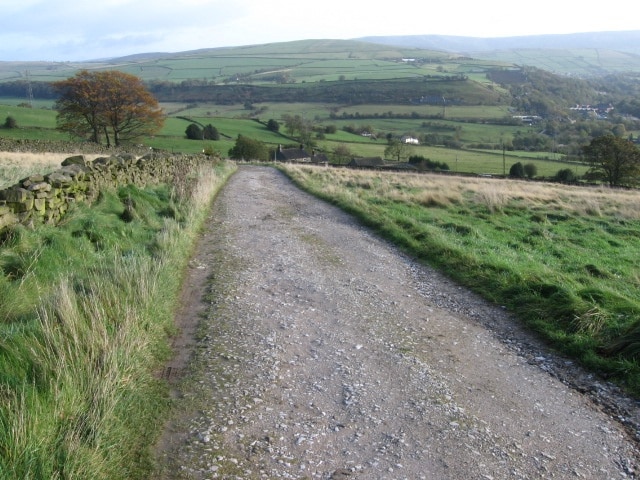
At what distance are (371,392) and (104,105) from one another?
48.3 metres

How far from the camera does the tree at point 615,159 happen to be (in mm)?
49969

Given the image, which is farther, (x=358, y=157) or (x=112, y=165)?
(x=358, y=157)

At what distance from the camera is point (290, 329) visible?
5918 mm

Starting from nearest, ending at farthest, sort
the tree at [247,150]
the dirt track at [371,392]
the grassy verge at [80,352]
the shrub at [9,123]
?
1. the grassy verge at [80,352]
2. the dirt track at [371,392]
3. the shrub at [9,123]
4. the tree at [247,150]

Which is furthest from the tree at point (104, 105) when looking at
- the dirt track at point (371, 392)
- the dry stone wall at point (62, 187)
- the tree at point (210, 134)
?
the dirt track at point (371, 392)

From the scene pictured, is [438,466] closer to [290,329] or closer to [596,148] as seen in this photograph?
[290,329]

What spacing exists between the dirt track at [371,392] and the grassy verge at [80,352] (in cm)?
26

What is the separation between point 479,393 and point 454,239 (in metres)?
6.96

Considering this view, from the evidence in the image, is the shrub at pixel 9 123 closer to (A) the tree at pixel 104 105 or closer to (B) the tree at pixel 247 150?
(A) the tree at pixel 104 105

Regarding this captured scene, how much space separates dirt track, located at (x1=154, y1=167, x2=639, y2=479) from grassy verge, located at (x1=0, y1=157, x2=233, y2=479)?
0.85ft

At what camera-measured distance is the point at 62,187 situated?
9.16m

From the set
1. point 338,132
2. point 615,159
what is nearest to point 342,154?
point 338,132

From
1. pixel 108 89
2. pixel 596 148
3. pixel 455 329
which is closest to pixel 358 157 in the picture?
pixel 596 148

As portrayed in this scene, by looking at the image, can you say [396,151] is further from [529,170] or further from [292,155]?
[529,170]
